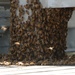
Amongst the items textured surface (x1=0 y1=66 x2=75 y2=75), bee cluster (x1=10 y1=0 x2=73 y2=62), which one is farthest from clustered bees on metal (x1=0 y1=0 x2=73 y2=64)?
textured surface (x1=0 y1=66 x2=75 y2=75)

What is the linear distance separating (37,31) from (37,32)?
0.03 m

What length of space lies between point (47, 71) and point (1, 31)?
336 cm

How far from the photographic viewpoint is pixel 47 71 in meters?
7.98

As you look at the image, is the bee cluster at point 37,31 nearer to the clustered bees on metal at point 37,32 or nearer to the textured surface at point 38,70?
the clustered bees on metal at point 37,32

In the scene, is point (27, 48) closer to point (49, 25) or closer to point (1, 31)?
point (49, 25)

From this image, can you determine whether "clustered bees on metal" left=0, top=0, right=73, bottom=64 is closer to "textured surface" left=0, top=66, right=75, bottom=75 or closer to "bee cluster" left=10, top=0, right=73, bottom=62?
"bee cluster" left=10, top=0, right=73, bottom=62

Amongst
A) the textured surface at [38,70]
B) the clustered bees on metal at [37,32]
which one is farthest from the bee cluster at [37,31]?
the textured surface at [38,70]

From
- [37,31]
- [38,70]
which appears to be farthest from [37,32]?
[38,70]

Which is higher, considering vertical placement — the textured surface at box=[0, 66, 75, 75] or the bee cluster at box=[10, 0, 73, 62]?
the bee cluster at box=[10, 0, 73, 62]

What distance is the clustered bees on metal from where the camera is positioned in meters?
9.36

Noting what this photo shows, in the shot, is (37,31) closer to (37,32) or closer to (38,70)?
(37,32)

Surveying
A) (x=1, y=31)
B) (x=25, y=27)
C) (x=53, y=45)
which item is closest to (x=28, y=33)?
(x=25, y=27)

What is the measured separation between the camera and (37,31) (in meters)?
9.38

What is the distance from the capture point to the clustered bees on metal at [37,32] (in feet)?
30.7
